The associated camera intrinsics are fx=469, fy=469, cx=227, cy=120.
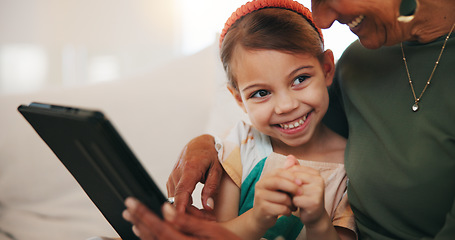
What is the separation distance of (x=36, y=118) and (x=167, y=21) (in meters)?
3.72

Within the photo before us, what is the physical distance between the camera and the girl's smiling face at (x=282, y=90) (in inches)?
45.2

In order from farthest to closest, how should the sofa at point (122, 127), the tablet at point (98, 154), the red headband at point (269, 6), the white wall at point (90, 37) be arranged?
the white wall at point (90, 37) → the sofa at point (122, 127) → the red headband at point (269, 6) → the tablet at point (98, 154)

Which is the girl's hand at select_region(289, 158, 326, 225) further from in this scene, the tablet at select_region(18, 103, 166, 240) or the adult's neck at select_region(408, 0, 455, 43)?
the adult's neck at select_region(408, 0, 455, 43)

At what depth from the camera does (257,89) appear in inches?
46.5

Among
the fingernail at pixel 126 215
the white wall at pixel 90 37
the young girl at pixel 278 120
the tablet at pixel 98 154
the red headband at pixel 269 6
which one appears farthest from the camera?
the white wall at pixel 90 37

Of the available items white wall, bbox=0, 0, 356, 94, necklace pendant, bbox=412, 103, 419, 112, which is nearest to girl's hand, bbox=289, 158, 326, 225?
necklace pendant, bbox=412, 103, 419, 112

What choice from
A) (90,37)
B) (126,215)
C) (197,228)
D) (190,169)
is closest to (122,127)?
(190,169)

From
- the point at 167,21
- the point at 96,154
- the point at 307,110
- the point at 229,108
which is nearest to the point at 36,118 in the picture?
the point at 96,154

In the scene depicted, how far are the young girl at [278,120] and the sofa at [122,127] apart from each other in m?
0.49

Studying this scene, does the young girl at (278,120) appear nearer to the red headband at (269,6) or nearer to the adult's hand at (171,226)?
the red headband at (269,6)

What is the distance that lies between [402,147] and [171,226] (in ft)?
1.83

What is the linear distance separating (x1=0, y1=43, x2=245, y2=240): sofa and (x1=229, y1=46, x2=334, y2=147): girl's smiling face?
0.65 metres

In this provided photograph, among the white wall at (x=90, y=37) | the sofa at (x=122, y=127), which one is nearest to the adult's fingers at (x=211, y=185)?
the sofa at (x=122, y=127)

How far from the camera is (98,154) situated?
0.83 metres
